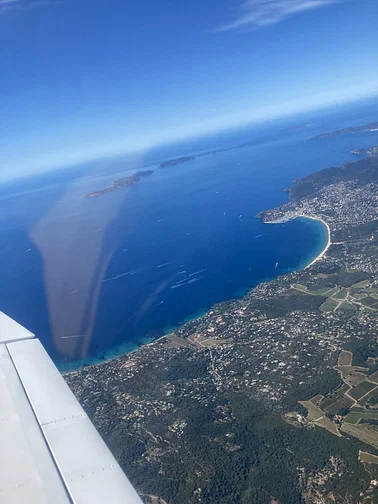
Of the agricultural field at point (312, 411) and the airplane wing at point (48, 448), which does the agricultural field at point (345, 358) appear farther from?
the airplane wing at point (48, 448)

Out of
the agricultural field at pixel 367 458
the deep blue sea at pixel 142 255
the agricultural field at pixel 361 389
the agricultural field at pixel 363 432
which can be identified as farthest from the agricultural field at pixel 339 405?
the deep blue sea at pixel 142 255

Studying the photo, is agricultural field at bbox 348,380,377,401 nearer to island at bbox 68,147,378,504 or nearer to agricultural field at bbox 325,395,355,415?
island at bbox 68,147,378,504

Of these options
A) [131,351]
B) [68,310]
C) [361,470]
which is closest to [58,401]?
[361,470]

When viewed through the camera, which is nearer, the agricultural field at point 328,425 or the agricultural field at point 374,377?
the agricultural field at point 328,425

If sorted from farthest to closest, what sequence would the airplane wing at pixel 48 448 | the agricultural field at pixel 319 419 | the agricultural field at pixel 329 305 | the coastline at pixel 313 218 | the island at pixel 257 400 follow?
1. the coastline at pixel 313 218
2. the agricultural field at pixel 329 305
3. the agricultural field at pixel 319 419
4. the island at pixel 257 400
5. the airplane wing at pixel 48 448

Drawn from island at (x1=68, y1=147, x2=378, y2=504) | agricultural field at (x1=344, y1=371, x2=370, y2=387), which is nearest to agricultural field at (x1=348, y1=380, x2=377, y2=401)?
island at (x1=68, y1=147, x2=378, y2=504)

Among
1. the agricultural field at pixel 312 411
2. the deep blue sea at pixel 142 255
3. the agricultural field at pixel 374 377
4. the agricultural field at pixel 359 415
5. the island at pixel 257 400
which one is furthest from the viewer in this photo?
the deep blue sea at pixel 142 255

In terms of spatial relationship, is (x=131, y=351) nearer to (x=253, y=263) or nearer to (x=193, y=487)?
(x=193, y=487)

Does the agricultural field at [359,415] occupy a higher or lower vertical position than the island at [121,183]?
lower
